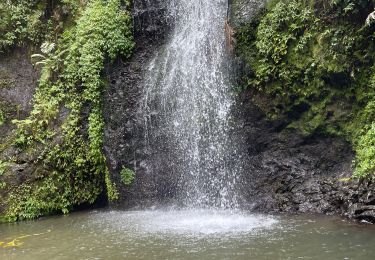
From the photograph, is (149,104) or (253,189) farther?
(149,104)

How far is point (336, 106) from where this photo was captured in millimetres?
9945

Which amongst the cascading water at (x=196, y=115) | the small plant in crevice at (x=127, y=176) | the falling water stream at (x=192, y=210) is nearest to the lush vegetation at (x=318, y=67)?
the cascading water at (x=196, y=115)

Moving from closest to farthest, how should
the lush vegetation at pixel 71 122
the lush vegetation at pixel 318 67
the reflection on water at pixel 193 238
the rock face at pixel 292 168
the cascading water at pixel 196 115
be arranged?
the reflection on water at pixel 193 238 → the rock face at pixel 292 168 → the lush vegetation at pixel 318 67 → the cascading water at pixel 196 115 → the lush vegetation at pixel 71 122

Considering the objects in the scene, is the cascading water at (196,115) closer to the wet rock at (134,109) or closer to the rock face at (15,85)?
the wet rock at (134,109)

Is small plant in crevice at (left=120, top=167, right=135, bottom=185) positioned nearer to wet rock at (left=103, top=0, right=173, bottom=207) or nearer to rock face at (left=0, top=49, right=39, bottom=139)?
wet rock at (left=103, top=0, right=173, bottom=207)

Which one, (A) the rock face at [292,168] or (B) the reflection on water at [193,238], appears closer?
(B) the reflection on water at [193,238]

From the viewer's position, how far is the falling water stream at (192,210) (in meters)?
7.10

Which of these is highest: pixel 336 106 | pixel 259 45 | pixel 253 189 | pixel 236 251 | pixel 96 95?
pixel 259 45

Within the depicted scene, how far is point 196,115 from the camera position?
36.1 ft

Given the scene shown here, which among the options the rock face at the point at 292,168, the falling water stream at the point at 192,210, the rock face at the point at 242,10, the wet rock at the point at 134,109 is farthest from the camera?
the rock face at the point at 242,10

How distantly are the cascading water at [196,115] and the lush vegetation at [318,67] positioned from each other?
91cm

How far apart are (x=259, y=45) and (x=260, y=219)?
4.29 metres

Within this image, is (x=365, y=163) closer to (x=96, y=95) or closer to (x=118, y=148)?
(x=118, y=148)

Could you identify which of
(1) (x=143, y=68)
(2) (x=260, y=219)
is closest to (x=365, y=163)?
(2) (x=260, y=219)
